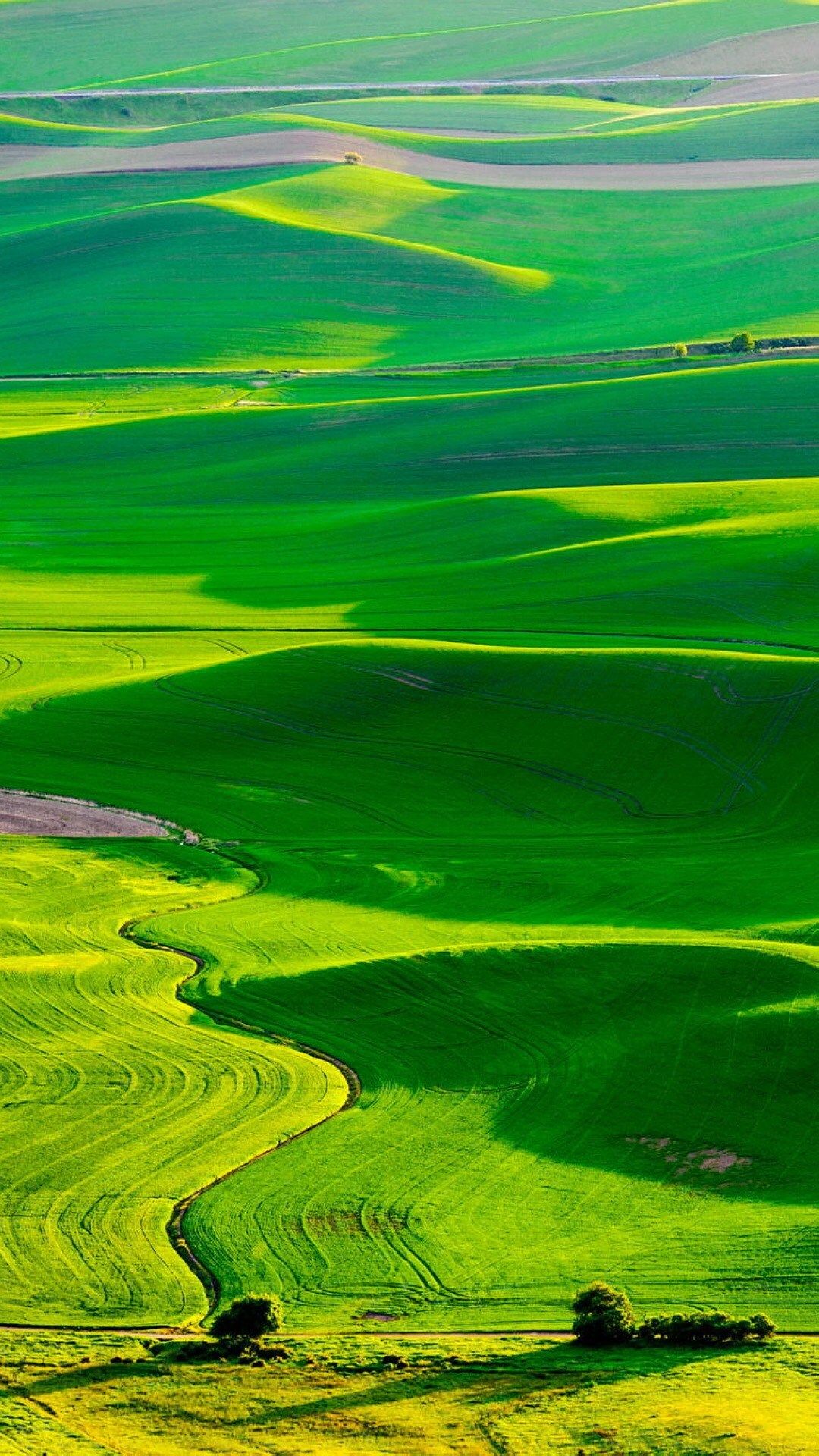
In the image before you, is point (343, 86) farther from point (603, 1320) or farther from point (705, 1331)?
point (603, 1320)

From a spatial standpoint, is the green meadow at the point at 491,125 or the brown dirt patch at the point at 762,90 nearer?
the green meadow at the point at 491,125

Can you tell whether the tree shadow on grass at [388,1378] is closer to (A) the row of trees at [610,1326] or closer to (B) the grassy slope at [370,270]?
(A) the row of trees at [610,1326]

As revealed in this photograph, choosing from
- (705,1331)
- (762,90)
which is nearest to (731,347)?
(705,1331)

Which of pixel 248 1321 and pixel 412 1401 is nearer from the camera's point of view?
pixel 412 1401

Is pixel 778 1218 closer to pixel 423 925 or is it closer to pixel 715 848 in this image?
pixel 423 925

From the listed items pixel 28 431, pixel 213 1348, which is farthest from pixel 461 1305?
pixel 28 431

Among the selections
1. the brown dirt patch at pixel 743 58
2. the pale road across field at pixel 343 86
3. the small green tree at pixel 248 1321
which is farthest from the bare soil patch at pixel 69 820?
the brown dirt patch at pixel 743 58

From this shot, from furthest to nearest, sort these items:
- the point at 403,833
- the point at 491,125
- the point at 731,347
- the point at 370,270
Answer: the point at 491,125
the point at 370,270
the point at 731,347
the point at 403,833
